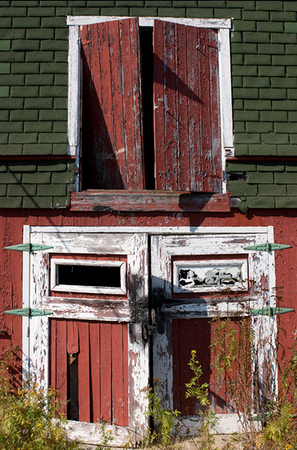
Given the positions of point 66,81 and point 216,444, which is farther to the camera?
point 66,81

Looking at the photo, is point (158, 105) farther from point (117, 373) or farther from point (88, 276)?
point (117, 373)

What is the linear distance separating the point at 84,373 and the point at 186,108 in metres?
3.13

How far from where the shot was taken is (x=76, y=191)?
393 centimetres

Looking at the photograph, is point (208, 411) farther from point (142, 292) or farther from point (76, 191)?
point (76, 191)

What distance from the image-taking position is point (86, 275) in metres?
3.91

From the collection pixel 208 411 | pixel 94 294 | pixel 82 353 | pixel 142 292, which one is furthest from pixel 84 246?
pixel 208 411

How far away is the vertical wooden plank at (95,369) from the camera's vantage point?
3705 millimetres

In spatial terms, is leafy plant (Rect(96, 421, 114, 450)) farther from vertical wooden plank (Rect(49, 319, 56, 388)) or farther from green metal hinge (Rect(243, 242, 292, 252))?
green metal hinge (Rect(243, 242, 292, 252))

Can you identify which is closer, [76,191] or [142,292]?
[142,292]

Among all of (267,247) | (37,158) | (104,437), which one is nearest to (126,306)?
(104,437)

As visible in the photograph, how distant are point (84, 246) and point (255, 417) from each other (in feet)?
8.44

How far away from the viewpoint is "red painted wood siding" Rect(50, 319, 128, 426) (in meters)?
3.68

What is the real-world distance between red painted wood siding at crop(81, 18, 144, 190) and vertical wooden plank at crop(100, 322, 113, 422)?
165cm

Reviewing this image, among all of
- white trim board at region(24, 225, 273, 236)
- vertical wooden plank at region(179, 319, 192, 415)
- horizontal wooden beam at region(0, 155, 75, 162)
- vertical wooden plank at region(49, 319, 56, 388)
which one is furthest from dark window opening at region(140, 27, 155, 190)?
vertical wooden plank at region(49, 319, 56, 388)
